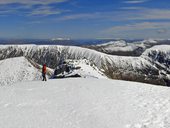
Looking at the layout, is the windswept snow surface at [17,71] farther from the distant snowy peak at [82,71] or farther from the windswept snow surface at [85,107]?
the windswept snow surface at [85,107]

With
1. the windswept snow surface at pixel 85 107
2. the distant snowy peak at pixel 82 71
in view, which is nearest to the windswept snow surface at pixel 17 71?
the distant snowy peak at pixel 82 71

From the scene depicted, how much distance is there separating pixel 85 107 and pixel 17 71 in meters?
136

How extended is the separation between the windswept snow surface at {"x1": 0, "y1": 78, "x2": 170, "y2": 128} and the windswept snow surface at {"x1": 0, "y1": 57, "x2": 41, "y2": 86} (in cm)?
11087

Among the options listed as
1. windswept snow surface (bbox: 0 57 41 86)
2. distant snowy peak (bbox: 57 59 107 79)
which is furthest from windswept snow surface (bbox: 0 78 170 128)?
windswept snow surface (bbox: 0 57 41 86)

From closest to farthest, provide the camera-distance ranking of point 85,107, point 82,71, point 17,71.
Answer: point 85,107, point 82,71, point 17,71

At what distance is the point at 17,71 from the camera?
15838 centimetres

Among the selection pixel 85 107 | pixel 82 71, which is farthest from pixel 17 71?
pixel 85 107

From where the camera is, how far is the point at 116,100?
2806cm

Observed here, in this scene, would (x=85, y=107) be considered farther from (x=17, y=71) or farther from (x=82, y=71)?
(x=17, y=71)

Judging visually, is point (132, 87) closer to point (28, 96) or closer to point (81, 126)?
point (28, 96)

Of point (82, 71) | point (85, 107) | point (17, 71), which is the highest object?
point (85, 107)

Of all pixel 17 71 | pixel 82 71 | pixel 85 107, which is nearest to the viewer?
pixel 85 107

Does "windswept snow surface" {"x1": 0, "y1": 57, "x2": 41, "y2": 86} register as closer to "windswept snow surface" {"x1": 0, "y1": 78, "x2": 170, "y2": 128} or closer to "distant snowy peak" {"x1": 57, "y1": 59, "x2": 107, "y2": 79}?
"distant snowy peak" {"x1": 57, "y1": 59, "x2": 107, "y2": 79}

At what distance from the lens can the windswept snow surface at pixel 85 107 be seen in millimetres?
22062
